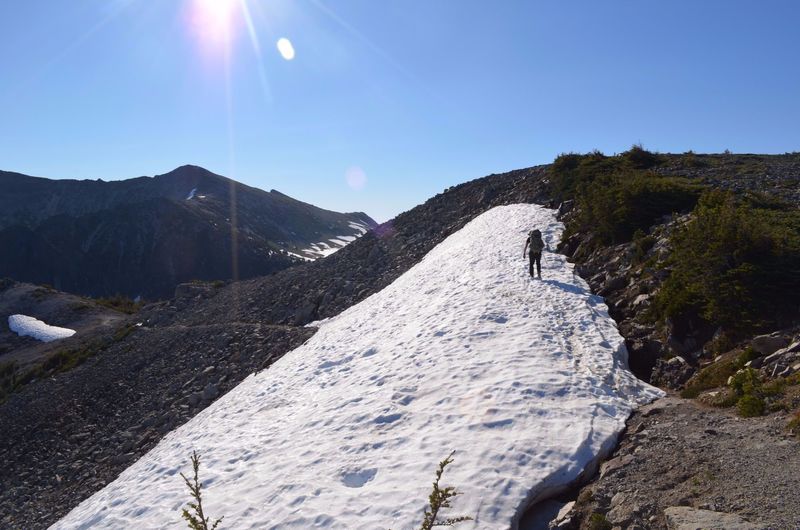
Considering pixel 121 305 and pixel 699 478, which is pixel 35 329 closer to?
pixel 121 305

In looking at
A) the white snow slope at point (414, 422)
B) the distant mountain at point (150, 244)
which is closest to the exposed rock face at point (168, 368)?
the white snow slope at point (414, 422)

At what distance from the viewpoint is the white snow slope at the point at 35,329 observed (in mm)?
39594

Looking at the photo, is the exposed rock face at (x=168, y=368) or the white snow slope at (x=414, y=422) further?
the exposed rock face at (x=168, y=368)

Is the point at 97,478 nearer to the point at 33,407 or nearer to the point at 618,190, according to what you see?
the point at 33,407

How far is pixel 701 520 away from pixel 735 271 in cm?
623

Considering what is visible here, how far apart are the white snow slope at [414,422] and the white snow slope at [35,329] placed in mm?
34311

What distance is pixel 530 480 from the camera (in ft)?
20.1

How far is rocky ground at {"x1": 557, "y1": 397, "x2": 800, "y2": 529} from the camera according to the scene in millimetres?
4500

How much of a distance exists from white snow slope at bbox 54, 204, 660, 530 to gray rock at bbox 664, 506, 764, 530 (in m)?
1.60

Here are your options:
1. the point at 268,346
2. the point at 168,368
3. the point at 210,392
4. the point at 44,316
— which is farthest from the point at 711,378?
the point at 44,316

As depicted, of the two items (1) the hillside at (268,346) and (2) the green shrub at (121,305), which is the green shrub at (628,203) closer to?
(1) the hillside at (268,346)

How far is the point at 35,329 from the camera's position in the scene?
4225 centimetres

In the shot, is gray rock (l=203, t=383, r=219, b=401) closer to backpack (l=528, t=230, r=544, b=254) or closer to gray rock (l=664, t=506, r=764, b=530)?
backpack (l=528, t=230, r=544, b=254)

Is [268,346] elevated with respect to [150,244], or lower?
lower
